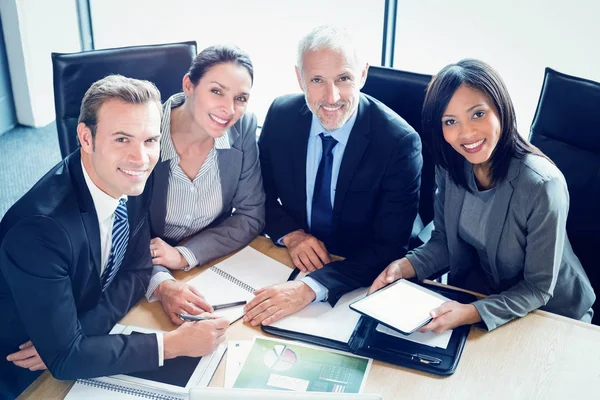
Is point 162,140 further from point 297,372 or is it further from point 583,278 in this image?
point 583,278

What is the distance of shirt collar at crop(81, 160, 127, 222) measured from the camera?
1500mm

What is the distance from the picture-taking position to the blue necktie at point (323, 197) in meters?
1.98

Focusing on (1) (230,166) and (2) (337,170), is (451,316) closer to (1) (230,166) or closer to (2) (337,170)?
(2) (337,170)

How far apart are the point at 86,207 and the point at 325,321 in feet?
2.15

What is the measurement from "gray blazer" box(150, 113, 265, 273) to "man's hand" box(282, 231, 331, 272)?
0.46 feet

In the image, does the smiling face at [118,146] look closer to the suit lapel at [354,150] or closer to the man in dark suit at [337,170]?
the man in dark suit at [337,170]

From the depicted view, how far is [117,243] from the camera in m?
1.62

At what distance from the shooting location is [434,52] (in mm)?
4207

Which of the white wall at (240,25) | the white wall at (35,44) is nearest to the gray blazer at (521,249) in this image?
the white wall at (240,25)

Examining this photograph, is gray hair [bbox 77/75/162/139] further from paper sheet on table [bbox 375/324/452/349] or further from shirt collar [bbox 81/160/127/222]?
paper sheet on table [bbox 375/324/452/349]

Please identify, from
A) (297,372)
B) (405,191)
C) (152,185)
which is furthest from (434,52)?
(297,372)

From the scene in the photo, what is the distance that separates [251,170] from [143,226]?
43 centimetres

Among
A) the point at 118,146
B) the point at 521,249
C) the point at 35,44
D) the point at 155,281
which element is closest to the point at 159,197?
the point at 155,281

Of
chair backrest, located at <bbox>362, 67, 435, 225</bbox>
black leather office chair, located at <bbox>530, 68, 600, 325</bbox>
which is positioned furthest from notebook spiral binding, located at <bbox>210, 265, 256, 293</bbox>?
black leather office chair, located at <bbox>530, 68, 600, 325</bbox>
